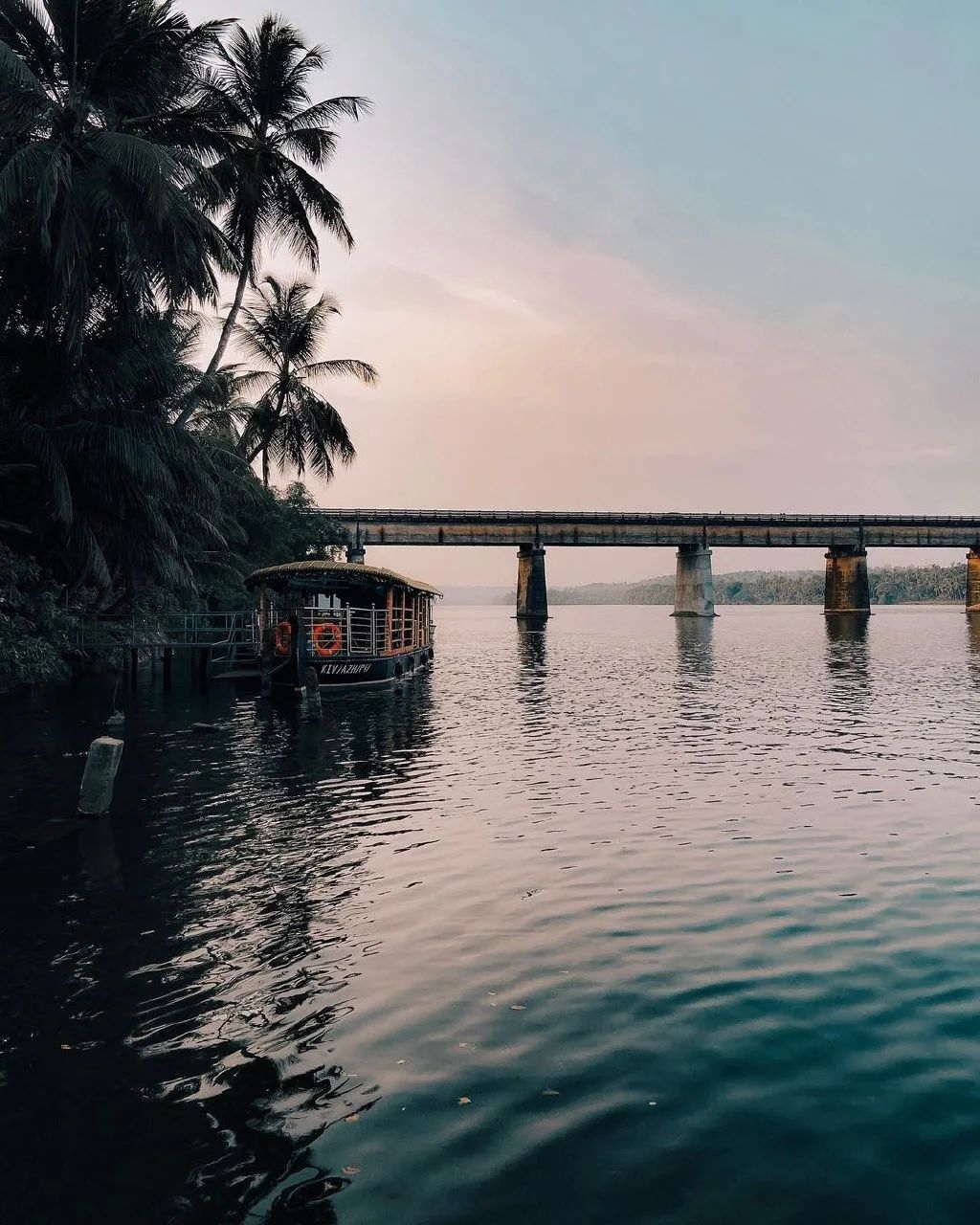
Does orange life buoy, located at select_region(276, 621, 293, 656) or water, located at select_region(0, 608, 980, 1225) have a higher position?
orange life buoy, located at select_region(276, 621, 293, 656)

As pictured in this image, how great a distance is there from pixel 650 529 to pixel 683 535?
3782mm

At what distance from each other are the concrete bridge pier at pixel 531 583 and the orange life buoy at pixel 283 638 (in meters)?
63.2

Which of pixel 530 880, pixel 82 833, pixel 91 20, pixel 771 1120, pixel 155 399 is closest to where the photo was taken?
pixel 771 1120

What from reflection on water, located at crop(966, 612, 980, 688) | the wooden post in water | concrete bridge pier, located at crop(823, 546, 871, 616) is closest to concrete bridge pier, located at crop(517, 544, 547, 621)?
concrete bridge pier, located at crop(823, 546, 871, 616)

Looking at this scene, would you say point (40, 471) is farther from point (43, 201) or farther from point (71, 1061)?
point (71, 1061)

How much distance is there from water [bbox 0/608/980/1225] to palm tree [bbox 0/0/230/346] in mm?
11796

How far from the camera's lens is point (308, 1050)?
6664mm

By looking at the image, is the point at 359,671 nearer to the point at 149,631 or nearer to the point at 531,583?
the point at 149,631

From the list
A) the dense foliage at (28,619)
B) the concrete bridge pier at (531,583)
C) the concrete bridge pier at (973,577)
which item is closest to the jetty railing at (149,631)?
the dense foliage at (28,619)

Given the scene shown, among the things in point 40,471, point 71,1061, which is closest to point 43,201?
point 40,471

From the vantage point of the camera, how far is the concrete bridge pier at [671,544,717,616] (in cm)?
10200

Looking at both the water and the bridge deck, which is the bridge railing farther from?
the water

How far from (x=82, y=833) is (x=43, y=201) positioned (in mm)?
13437

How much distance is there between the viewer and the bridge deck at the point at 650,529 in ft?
305
